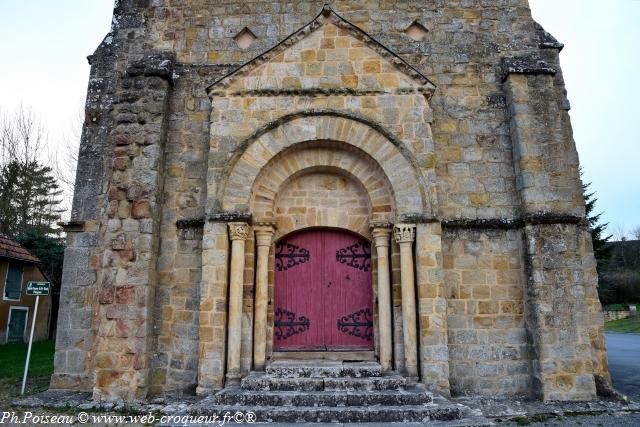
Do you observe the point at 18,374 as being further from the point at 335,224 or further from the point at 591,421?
the point at 591,421

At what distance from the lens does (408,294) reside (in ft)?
22.3

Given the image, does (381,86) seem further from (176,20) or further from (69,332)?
(69,332)

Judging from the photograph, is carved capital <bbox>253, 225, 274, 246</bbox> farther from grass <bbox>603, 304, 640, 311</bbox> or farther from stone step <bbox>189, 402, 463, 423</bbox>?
grass <bbox>603, 304, 640, 311</bbox>

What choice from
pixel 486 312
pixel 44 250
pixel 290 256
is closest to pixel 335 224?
pixel 290 256

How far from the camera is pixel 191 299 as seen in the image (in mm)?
7273

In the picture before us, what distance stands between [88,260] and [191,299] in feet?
6.64

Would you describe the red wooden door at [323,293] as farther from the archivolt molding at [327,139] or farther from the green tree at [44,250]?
the green tree at [44,250]

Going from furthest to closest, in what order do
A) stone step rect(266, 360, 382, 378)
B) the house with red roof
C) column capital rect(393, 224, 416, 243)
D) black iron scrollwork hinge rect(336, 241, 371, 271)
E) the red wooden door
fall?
the house with red roof, black iron scrollwork hinge rect(336, 241, 371, 271), the red wooden door, column capital rect(393, 224, 416, 243), stone step rect(266, 360, 382, 378)

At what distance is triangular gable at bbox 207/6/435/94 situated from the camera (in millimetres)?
7410

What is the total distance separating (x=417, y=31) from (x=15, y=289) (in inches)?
758

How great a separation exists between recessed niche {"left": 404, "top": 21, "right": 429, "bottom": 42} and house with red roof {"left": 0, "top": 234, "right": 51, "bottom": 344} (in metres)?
17.0

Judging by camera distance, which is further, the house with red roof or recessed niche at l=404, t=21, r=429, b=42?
the house with red roof

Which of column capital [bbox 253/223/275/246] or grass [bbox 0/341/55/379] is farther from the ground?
column capital [bbox 253/223/275/246]

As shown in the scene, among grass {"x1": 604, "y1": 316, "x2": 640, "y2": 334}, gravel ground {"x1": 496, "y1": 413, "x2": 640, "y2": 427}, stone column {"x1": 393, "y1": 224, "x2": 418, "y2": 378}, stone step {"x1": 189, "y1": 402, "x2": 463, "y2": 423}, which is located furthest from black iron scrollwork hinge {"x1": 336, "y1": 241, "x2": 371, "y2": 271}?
grass {"x1": 604, "y1": 316, "x2": 640, "y2": 334}
